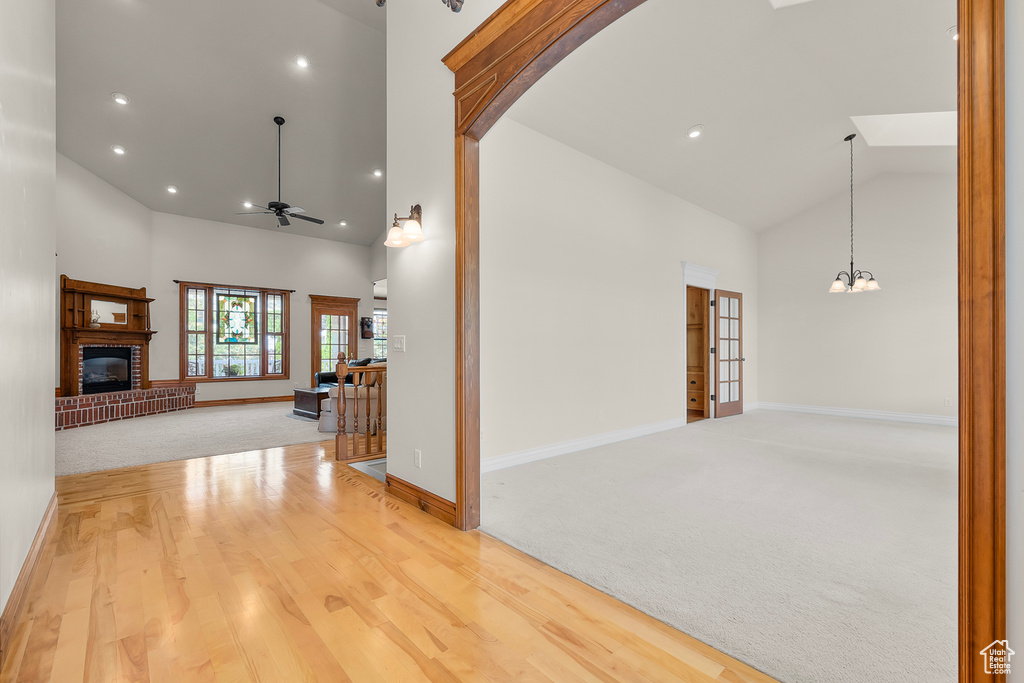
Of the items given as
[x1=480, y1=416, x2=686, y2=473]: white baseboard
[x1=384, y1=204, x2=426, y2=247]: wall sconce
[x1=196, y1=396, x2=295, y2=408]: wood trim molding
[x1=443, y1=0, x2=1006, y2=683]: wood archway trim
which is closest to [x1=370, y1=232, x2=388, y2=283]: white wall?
[x1=196, y1=396, x2=295, y2=408]: wood trim molding

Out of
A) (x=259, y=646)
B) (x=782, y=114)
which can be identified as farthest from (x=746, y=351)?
(x=259, y=646)

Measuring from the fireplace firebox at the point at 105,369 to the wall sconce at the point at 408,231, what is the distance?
22.8 feet

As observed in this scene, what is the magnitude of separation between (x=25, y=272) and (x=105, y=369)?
268 inches

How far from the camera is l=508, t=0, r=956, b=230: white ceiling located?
3654 mm

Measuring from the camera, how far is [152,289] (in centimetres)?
818

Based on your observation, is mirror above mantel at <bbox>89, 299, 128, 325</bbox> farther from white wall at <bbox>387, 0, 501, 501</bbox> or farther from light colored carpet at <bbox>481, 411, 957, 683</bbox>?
light colored carpet at <bbox>481, 411, 957, 683</bbox>

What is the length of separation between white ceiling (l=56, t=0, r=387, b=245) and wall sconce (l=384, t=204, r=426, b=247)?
2.74 m

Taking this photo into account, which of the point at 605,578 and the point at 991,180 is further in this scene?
the point at 605,578

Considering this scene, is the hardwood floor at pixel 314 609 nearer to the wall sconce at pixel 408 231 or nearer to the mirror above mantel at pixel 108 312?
the wall sconce at pixel 408 231

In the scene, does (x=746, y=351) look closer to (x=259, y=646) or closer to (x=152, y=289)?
(x=259, y=646)

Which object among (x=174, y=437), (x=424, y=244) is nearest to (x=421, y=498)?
(x=424, y=244)

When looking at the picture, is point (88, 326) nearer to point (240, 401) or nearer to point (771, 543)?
point (240, 401)

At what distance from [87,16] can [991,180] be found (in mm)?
6762

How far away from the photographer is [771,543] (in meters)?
2.53
